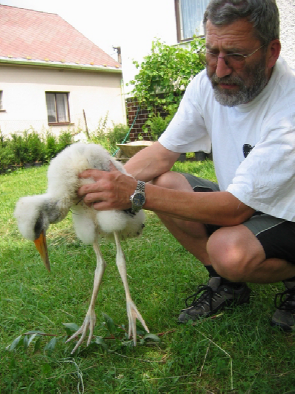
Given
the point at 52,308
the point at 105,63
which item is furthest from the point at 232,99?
the point at 105,63

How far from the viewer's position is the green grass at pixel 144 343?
2.18 meters

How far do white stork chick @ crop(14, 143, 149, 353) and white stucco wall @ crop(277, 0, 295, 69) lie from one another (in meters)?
4.09

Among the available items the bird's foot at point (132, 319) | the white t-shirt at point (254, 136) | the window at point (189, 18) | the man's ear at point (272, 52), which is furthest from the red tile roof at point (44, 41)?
the bird's foot at point (132, 319)

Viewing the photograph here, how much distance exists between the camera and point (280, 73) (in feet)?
7.92

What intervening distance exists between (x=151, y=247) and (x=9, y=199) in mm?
3887

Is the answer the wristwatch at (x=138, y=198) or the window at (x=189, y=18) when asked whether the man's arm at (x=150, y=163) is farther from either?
the window at (x=189, y=18)

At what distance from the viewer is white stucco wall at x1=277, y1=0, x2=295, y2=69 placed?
5.55 m

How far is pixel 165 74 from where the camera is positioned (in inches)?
378

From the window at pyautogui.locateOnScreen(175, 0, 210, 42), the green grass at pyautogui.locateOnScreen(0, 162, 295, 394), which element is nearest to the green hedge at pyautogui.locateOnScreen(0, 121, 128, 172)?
the window at pyautogui.locateOnScreen(175, 0, 210, 42)

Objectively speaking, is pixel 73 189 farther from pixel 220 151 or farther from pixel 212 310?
pixel 212 310

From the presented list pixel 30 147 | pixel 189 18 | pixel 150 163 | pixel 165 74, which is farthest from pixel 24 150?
pixel 150 163

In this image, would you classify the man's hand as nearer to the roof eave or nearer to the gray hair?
the gray hair

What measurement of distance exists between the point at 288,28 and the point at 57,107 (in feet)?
40.8

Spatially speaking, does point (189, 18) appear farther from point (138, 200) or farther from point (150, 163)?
point (138, 200)
